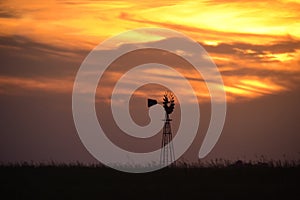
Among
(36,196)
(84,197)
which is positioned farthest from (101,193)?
(36,196)

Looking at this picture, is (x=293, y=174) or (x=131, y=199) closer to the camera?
(x=131, y=199)

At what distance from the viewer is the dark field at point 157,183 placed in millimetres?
20438

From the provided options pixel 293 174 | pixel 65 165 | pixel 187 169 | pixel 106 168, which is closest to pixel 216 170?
pixel 187 169

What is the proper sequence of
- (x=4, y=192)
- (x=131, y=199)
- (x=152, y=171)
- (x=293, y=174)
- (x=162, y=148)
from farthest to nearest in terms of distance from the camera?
1. (x=162, y=148)
2. (x=152, y=171)
3. (x=293, y=174)
4. (x=4, y=192)
5. (x=131, y=199)

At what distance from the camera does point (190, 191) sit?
20.7m

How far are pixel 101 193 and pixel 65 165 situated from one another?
19.9 ft

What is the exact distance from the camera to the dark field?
20438 millimetres

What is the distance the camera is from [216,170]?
79.3 feet

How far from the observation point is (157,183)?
22.0 meters

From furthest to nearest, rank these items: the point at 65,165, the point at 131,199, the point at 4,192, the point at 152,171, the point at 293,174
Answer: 1. the point at 65,165
2. the point at 152,171
3. the point at 293,174
4. the point at 4,192
5. the point at 131,199

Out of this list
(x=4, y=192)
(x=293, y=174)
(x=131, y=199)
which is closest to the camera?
(x=131, y=199)

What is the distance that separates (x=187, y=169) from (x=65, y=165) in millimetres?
5214

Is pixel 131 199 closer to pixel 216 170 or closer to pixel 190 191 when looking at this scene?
pixel 190 191

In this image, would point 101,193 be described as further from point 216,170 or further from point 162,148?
point 162,148
